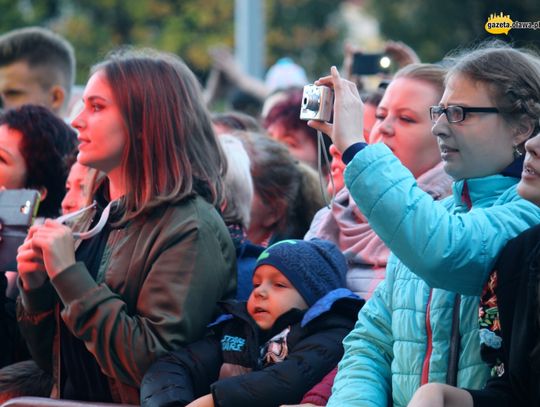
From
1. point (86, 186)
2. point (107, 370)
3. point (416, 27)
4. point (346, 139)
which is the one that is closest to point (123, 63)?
point (86, 186)

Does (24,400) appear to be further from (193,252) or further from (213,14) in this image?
(213,14)

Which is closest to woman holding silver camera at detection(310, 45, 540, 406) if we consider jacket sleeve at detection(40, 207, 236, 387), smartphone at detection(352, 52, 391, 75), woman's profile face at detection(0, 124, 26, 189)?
jacket sleeve at detection(40, 207, 236, 387)

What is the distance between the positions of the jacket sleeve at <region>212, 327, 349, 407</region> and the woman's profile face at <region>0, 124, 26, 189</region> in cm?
202

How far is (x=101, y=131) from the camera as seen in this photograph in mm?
4199

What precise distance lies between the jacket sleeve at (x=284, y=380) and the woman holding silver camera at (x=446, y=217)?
217 mm

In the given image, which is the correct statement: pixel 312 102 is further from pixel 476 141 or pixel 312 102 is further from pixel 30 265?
pixel 30 265

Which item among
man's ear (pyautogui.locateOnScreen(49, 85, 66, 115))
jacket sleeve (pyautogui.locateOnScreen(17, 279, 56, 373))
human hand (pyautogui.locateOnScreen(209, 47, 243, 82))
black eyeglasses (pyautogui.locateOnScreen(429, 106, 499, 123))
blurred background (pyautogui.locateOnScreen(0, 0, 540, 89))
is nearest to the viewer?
black eyeglasses (pyautogui.locateOnScreen(429, 106, 499, 123))

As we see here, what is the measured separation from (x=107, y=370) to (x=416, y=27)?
640 inches

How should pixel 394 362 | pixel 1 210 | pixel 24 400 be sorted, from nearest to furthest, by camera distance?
A: 1. pixel 394 362
2. pixel 24 400
3. pixel 1 210

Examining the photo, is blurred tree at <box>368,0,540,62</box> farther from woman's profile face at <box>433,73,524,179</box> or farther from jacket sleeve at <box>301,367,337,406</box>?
woman's profile face at <box>433,73,524,179</box>

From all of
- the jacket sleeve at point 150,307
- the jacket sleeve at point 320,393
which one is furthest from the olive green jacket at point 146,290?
the jacket sleeve at point 320,393

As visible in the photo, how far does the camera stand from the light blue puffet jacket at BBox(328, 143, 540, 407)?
297 cm

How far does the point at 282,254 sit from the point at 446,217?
3.73ft

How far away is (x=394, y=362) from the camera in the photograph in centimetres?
331
